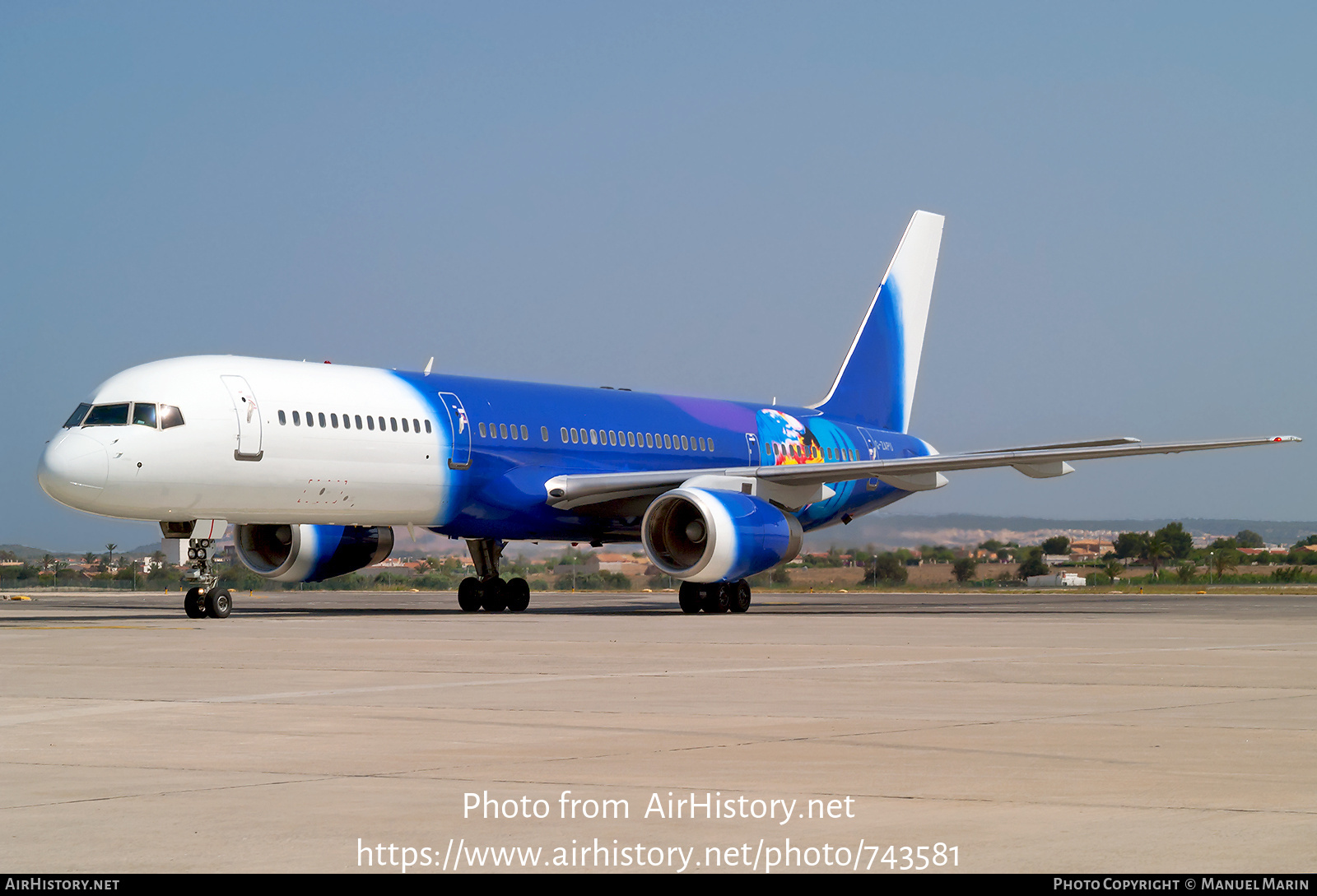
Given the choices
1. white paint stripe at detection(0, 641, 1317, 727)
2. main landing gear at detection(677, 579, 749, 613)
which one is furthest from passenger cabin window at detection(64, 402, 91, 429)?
white paint stripe at detection(0, 641, 1317, 727)

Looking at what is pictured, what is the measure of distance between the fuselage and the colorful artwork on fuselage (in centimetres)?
34

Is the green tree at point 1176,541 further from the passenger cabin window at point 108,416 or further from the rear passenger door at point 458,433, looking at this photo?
the passenger cabin window at point 108,416

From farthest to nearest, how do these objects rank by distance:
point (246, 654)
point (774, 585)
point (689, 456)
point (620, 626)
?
point (774, 585), point (689, 456), point (620, 626), point (246, 654)

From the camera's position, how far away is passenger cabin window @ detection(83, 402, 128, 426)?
71.9 feet

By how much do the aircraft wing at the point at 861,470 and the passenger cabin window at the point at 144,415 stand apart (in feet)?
25.3

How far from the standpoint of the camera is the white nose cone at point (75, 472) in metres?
21.2

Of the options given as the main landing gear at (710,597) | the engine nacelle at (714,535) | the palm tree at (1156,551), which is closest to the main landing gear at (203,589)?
the engine nacelle at (714,535)

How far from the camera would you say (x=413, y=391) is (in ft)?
84.8

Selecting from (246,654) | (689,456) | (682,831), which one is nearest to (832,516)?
(689,456)

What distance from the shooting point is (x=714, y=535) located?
2534 centimetres

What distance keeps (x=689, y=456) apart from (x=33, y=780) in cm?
2438

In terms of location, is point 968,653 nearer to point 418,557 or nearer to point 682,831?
point 682,831

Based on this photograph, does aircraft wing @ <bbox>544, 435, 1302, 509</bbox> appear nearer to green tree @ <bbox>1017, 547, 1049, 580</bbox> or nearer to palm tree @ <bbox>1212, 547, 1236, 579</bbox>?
green tree @ <bbox>1017, 547, 1049, 580</bbox>

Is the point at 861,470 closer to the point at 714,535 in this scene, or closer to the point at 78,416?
the point at 714,535
